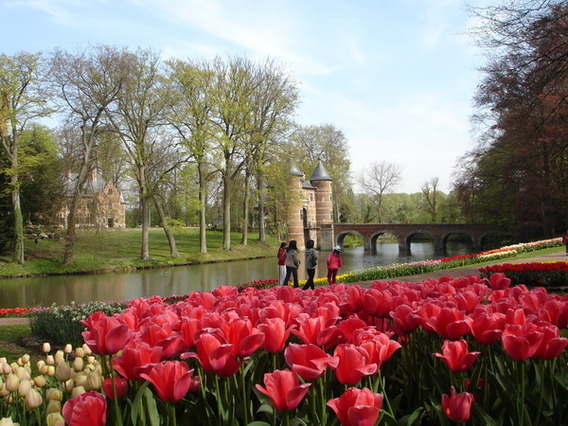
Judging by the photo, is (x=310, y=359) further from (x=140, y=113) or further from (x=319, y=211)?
(x=319, y=211)

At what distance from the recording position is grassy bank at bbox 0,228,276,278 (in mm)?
26109

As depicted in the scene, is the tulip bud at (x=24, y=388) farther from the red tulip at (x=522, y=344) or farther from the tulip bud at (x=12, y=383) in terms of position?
the red tulip at (x=522, y=344)

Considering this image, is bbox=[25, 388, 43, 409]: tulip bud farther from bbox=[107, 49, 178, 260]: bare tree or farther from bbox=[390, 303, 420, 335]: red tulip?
bbox=[107, 49, 178, 260]: bare tree

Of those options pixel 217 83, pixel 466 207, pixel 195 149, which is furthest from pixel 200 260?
pixel 466 207

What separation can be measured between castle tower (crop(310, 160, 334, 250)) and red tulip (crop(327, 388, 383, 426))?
153 feet

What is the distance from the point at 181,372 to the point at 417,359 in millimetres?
1078

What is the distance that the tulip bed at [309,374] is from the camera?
1.56 meters

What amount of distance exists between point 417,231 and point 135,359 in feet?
147

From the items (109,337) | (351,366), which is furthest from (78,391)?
(351,366)

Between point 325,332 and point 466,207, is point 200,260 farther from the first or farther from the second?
point 325,332

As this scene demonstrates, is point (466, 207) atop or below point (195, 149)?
below

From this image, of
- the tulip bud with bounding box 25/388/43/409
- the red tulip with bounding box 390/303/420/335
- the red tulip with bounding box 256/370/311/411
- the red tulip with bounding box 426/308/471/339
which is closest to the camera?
the red tulip with bounding box 256/370/311/411

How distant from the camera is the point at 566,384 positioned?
6.10 feet

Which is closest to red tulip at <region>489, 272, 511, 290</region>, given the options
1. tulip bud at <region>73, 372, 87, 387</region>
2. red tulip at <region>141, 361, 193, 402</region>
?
red tulip at <region>141, 361, 193, 402</region>
